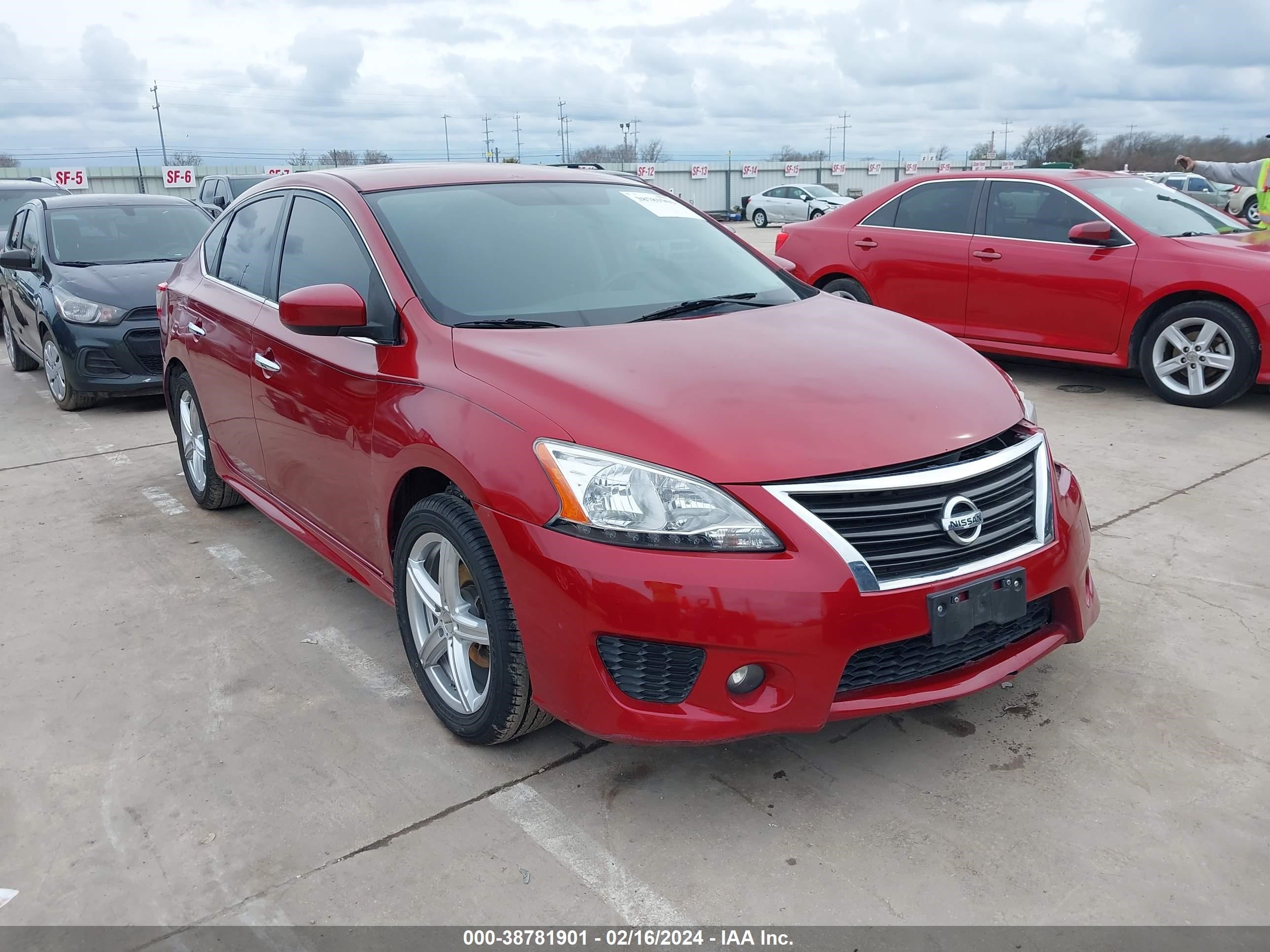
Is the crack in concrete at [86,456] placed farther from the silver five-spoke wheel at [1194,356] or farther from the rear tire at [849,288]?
the silver five-spoke wheel at [1194,356]

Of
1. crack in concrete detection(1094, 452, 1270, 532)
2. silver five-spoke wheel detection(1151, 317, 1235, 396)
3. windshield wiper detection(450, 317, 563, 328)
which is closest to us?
windshield wiper detection(450, 317, 563, 328)

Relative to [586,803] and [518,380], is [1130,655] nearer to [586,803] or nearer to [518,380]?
[586,803]

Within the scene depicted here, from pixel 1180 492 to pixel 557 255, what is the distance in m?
3.51

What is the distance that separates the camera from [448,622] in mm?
2904

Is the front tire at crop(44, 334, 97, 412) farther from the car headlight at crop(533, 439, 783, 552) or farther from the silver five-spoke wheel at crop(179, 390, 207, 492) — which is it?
the car headlight at crop(533, 439, 783, 552)

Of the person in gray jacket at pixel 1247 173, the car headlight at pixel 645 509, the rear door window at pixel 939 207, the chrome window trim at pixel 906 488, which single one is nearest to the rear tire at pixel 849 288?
the rear door window at pixel 939 207

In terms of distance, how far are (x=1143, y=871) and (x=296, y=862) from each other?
2.04 m

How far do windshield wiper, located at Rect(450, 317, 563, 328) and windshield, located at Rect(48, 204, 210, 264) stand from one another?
620 centimetres

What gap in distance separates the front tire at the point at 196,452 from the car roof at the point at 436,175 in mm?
1304

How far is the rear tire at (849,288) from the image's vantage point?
26.9ft

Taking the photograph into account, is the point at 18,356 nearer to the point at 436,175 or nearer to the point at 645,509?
the point at 436,175

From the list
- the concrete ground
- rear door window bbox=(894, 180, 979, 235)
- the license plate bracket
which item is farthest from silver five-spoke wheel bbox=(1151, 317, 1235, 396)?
the license plate bracket

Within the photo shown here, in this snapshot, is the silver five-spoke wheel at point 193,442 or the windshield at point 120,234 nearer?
the silver five-spoke wheel at point 193,442

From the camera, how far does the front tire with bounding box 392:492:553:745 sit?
2.60m
